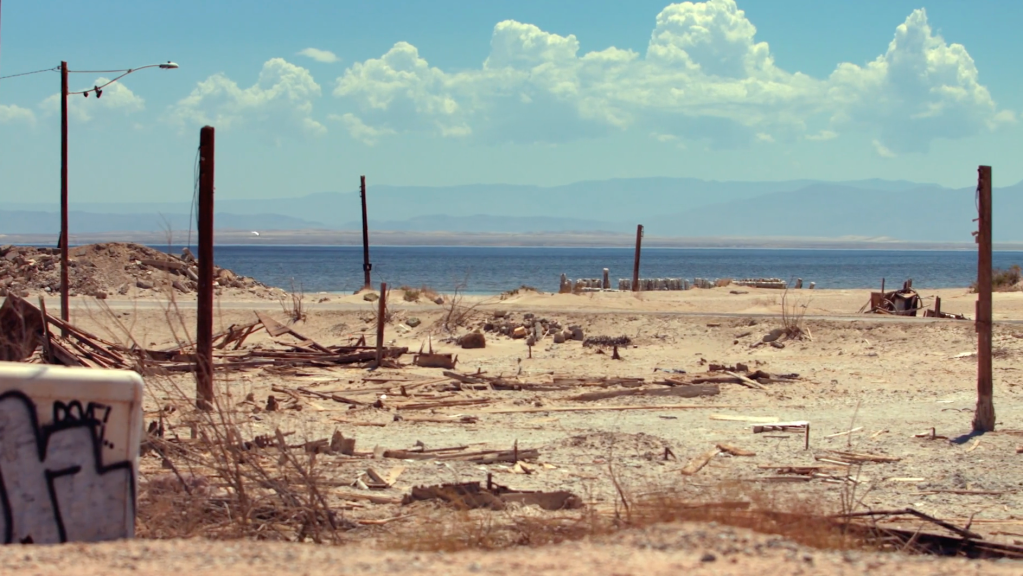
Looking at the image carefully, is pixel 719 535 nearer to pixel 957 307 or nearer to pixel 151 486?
pixel 151 486

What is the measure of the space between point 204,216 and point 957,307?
24676 millimetres

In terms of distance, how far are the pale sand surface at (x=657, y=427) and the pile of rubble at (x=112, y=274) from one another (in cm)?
367

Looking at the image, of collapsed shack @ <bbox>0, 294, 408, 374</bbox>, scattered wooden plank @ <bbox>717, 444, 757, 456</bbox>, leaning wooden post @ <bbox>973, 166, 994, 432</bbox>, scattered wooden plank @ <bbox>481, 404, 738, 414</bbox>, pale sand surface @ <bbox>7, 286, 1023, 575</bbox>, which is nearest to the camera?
pale sand surface @ <bbox>7, 286, 1023, 575</bbox>

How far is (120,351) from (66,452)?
8941mm

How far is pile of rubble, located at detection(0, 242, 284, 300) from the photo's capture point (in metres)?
34.5

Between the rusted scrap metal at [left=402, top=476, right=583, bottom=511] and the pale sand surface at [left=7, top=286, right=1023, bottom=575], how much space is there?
236 mm

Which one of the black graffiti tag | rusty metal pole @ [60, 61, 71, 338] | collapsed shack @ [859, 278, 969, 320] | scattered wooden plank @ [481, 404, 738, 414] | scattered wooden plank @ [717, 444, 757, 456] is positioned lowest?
scattered wooden plank @ [481, 404, 738, 414]

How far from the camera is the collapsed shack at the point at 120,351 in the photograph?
1183 centimetres

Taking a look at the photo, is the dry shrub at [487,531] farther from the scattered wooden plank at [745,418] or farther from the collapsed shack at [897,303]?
the collapsed shack at [897,303]

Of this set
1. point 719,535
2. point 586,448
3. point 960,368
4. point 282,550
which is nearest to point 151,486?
point 282,550

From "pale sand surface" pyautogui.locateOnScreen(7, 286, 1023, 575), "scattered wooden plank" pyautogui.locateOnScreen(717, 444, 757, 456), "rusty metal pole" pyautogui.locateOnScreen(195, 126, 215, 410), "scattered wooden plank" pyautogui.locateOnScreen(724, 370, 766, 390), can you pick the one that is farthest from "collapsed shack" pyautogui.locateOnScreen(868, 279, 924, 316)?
"rusty metal pole" pyautogui.locateOnScreen(195, 126, 215, 410)

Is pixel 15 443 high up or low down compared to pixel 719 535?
up

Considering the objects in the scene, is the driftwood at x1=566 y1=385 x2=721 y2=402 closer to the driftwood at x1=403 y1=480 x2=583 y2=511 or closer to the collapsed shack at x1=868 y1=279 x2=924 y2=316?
the driftwood at x1=403 y1=480 x2=583 y2=511

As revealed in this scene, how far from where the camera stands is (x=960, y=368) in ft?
62.0
